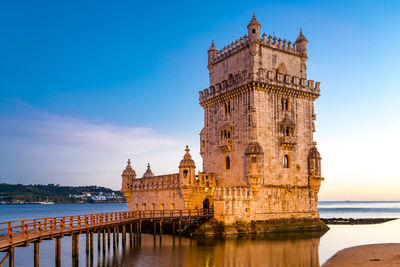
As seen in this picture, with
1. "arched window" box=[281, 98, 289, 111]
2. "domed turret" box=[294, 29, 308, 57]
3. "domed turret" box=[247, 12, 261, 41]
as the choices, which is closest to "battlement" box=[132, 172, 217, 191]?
"arched window" box=[281, 98, 289, 111]

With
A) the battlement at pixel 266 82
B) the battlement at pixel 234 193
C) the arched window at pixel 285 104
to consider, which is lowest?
the battlement at pixel 234 193

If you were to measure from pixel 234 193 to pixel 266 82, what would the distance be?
12294 millimetres

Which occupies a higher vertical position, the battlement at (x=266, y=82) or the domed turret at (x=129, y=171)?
the battlement at (x=266, y=82)

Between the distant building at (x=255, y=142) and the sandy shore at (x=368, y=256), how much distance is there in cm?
1049

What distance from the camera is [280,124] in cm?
4556

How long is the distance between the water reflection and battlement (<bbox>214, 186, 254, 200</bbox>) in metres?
4.17

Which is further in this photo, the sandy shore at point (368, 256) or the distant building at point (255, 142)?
the distant building at point (255, 142)

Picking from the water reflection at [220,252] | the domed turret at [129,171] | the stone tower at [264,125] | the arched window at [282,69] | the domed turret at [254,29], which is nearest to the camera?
the water reflection at [220,252]

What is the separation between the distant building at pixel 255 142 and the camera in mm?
42812

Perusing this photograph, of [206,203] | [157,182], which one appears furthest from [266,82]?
[157,182]

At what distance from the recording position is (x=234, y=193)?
41.2m

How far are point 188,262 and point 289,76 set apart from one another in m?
25.6

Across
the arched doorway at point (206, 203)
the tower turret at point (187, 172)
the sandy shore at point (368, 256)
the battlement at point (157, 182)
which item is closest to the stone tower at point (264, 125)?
the arched doorway at point (206, 203)

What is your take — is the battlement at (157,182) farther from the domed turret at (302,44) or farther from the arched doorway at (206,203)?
the domed turret at (302,44)
